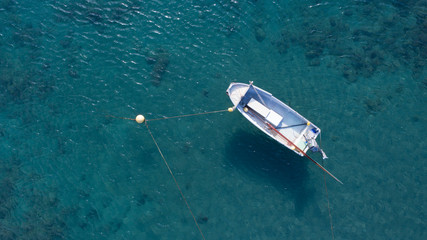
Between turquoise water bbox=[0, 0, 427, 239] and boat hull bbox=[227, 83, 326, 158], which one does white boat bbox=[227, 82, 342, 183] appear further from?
turquoise water bbox=[0, 0, 427, 239]

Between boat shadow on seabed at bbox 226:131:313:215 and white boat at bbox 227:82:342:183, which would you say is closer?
white boat at bbox 227:82:342:183

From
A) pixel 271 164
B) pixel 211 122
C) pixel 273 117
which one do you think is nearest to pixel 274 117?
pixel 273 117

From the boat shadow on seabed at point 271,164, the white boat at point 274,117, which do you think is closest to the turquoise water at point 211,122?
the boat shadow on seabed at point 271,164

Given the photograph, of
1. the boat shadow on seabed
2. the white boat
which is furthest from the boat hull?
the boat shadow on seabed

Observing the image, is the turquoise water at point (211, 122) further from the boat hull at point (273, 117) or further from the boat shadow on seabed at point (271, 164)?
the boat hull at point (273, 117)

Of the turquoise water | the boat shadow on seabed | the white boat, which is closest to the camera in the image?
the white boat

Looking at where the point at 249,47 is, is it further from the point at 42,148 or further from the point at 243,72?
the point at 42,148

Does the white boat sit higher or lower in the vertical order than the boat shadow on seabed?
higher
